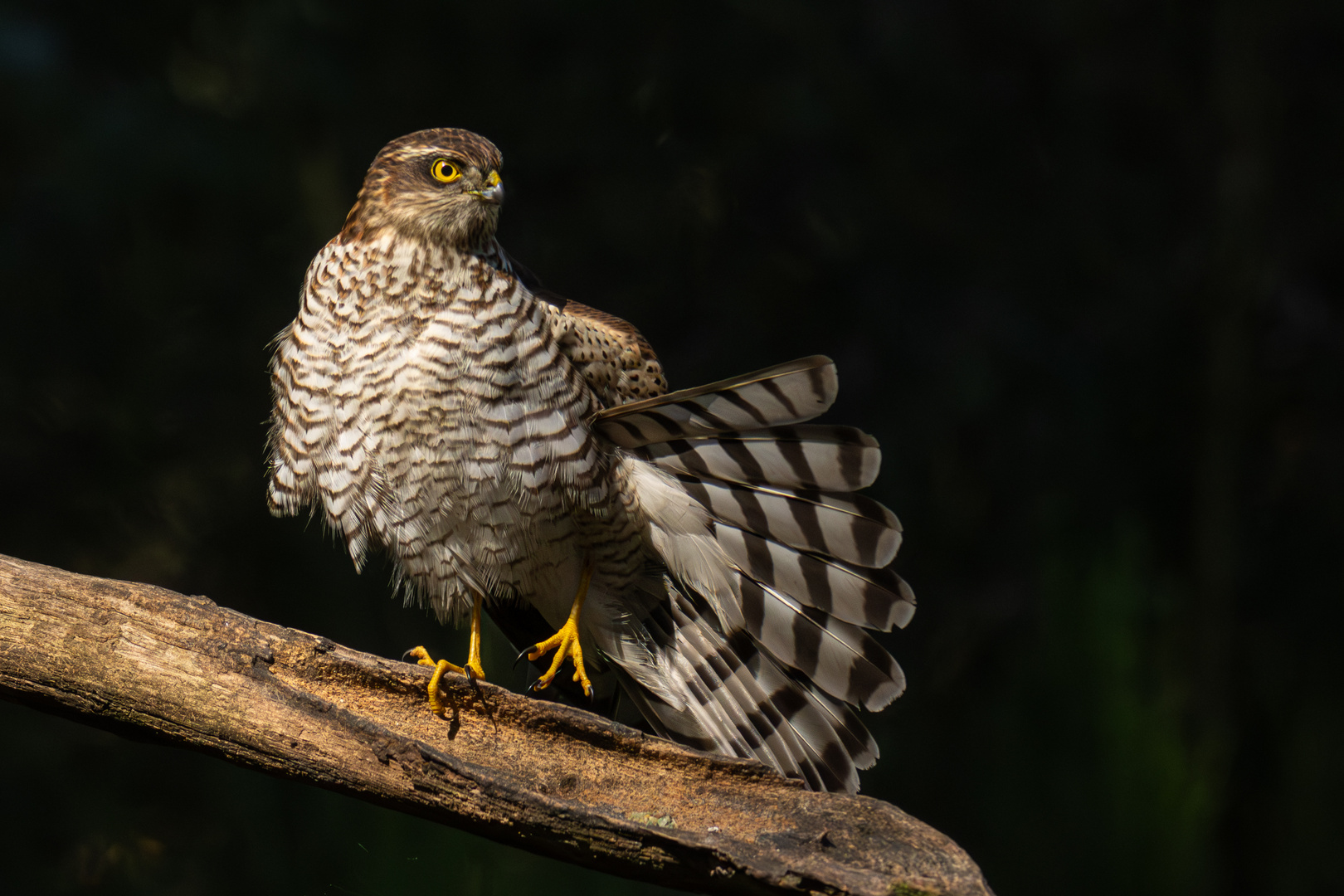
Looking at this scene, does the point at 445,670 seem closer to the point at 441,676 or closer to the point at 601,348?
the point at 441,676

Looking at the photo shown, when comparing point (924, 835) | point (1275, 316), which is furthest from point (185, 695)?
point (1275, 316)

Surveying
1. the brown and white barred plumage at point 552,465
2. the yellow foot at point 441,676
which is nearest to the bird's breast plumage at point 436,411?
the brown and white barred plumage at point 552,465

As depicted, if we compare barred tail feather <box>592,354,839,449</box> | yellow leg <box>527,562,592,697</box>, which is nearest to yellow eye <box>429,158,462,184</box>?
barred tail feather <box>592,354,839,449</box>

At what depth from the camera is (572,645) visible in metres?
1.94

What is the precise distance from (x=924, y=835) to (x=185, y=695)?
1069mm

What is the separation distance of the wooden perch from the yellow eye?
30.6 inches

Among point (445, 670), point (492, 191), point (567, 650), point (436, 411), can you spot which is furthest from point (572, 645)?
point (492, 191)

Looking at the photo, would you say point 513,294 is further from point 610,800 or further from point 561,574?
point 610,800

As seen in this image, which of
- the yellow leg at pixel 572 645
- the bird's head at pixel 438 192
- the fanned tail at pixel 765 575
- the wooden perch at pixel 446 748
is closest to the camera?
the wooden perch at pixel 446 748

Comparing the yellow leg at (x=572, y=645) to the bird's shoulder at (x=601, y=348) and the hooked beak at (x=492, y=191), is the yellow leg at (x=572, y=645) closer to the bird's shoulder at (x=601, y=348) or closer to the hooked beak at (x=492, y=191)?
the bird's shoulder at (x=601, y=348)

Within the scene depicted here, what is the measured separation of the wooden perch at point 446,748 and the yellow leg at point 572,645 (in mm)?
266

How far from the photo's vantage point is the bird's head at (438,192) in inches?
69.7

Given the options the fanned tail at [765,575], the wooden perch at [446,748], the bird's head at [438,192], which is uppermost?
the bird's head at [438,192]

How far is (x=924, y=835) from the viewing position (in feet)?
4.36
